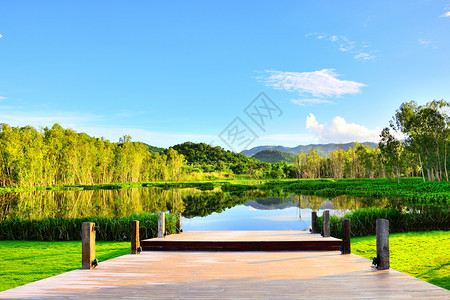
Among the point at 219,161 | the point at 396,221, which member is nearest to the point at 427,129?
the point at 396,221

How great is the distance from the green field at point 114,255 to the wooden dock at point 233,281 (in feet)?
5.68

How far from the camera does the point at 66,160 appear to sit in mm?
45750

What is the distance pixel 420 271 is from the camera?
6285 mm

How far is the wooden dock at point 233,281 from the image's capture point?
153 inches

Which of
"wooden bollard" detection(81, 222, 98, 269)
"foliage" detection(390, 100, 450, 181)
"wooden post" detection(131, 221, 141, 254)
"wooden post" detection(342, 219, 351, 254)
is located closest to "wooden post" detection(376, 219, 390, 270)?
"wooden post" detection(342, 219, 351, 254)

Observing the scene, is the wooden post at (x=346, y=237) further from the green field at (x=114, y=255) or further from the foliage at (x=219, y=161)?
the foliage at (x=219, y=161)

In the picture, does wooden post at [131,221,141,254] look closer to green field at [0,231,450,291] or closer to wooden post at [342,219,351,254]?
green field at [0,231,450,291]

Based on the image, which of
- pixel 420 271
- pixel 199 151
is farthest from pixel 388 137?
pixel 199 151

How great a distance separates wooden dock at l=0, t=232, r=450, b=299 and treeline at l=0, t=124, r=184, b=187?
40.1 m

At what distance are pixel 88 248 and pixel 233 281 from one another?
245cm

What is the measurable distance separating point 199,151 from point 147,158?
2885 centimetres

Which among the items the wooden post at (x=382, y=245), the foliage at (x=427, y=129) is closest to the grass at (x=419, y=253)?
the wooden post at (x=382, y=245)

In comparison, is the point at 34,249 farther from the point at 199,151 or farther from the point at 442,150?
the point at 199,151

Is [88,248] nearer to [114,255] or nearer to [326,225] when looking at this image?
[114,255]
